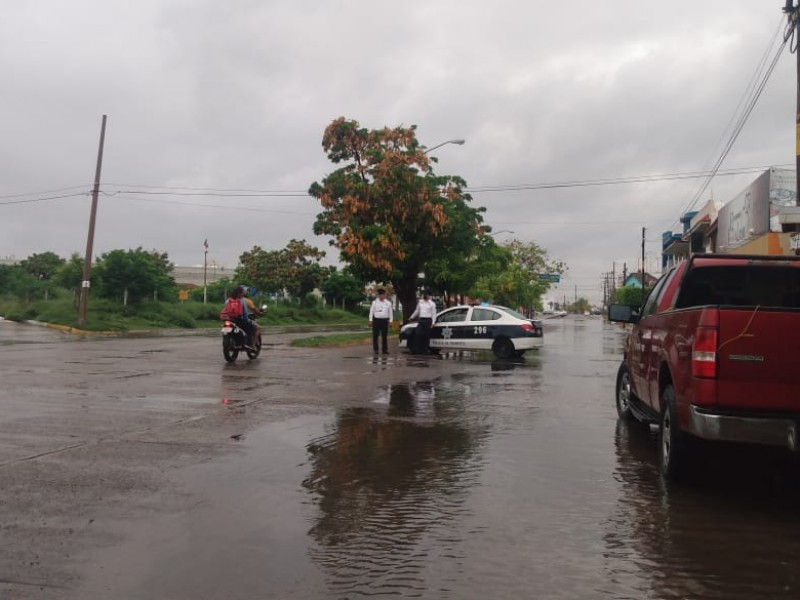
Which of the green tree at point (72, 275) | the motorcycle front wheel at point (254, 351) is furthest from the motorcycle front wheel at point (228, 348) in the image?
the green tree at point (72, 275)

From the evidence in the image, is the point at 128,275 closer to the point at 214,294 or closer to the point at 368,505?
the point at 368,505

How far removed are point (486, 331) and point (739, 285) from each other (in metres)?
12.5

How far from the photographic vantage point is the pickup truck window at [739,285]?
23.0 feet

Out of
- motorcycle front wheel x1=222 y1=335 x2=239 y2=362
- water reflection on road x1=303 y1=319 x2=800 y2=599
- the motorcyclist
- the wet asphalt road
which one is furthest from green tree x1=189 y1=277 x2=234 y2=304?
water reflection on road x1=303 y1=319 x2=800 y2=599

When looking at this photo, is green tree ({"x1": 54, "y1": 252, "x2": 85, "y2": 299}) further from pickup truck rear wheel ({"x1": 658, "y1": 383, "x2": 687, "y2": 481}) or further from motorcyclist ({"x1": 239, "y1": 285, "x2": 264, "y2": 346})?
pickup truck rear wheel ({"x1": 658, "y1": 383, "x2": 687, "y2": 481})

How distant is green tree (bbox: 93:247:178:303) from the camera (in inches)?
1471

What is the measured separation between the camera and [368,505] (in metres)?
5.20

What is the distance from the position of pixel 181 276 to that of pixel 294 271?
67080mm

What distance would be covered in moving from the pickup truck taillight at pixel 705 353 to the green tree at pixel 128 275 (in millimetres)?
35632

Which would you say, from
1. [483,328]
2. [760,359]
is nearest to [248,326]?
[483,328]

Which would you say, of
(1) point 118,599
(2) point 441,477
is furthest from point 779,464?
(1) point 118,599

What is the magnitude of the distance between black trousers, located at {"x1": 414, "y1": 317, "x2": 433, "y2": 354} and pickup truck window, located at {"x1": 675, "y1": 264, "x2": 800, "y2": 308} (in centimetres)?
1319

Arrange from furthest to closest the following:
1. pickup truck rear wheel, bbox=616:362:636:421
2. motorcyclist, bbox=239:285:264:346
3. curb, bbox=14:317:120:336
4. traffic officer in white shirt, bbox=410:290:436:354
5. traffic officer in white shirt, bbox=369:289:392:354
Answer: curb, bbox=14:317:120:336 < traffic officer in white shirt, bbox=410:290:436:354 < traffic officer in white shirt, bbox=369:289:392:354 < motorcyclist, bbox=239:285:264:346 < pickup truck rear wheel, bbox=616:362:636:421

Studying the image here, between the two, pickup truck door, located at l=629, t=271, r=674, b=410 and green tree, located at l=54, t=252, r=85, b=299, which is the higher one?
green tree, located at l=54, t=252, r=85, b=299
